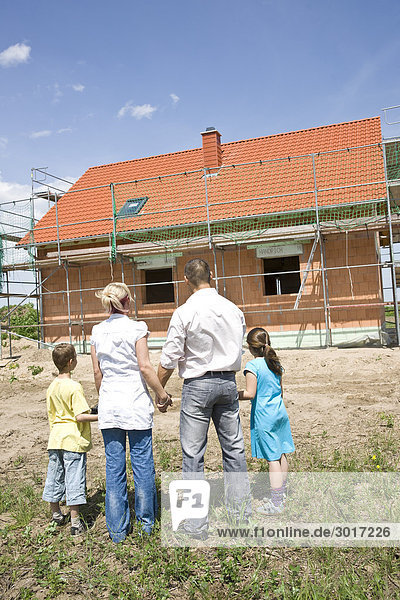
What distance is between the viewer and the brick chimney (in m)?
16.2

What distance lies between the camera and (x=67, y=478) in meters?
3.45

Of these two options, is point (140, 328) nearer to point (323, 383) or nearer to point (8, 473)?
point (8, 473)

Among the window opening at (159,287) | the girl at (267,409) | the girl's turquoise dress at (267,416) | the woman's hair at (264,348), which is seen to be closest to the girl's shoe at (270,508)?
the girl at (267,409)

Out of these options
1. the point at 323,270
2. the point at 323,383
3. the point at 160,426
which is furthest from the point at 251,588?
the point at 323,270

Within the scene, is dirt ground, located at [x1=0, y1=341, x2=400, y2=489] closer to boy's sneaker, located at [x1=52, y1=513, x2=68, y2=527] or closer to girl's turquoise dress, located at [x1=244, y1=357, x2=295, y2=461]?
boy's sneaker, located at [x1=52, y1=513, x2=68, y2=527]

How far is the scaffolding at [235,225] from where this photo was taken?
12.6 meters

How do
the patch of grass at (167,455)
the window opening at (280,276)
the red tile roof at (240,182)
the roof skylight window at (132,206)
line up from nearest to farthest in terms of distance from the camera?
the patch of grass at (167,455) < the red tile roof at (240,182) < the window opening at (280,276) < the roof skylight window at (132,206)

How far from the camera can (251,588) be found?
8.29 ft

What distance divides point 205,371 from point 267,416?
2.32ft

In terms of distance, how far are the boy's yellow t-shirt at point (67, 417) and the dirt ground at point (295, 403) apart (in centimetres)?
104

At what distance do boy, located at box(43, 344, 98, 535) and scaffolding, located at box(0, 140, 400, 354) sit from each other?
886 centimetres

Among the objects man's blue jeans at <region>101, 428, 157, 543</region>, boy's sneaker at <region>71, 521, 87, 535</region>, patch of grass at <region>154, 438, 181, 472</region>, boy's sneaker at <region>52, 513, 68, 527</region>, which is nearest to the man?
man's blue jeans at <region>101, 428, 157, 543</region>

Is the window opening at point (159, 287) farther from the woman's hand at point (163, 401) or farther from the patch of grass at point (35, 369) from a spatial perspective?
the woman's hand at point (163, 401)

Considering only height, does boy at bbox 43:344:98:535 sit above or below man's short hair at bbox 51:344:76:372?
below
